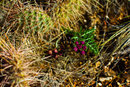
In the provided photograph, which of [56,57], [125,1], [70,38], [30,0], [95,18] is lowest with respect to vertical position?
[56,57]

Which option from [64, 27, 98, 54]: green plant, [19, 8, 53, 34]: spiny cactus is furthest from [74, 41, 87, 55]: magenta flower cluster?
[19, 8, 53, 34]: spiny cactus

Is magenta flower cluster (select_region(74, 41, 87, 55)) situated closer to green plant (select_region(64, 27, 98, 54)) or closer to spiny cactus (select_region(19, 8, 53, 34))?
green plant (select_region(64, 27, 98, 54))

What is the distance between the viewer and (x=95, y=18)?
7.31ft

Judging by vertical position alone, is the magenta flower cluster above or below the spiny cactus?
below

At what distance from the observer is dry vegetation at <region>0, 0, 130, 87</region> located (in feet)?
5.70

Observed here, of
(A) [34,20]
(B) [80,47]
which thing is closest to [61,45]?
(B) [80,47]

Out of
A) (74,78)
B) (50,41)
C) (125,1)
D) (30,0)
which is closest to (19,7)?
(30,0)

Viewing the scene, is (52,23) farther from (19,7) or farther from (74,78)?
(74,78)

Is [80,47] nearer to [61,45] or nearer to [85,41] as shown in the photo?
[85,41]

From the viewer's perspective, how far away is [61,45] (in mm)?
1998

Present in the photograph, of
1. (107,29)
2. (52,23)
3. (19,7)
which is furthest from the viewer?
(107,29)

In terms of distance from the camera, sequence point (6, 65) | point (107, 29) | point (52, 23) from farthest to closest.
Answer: point (107, 29) → point (52, 23) → point (6, 65)

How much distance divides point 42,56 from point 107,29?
1.07m

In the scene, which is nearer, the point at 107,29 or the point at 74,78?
the point at 74,78
